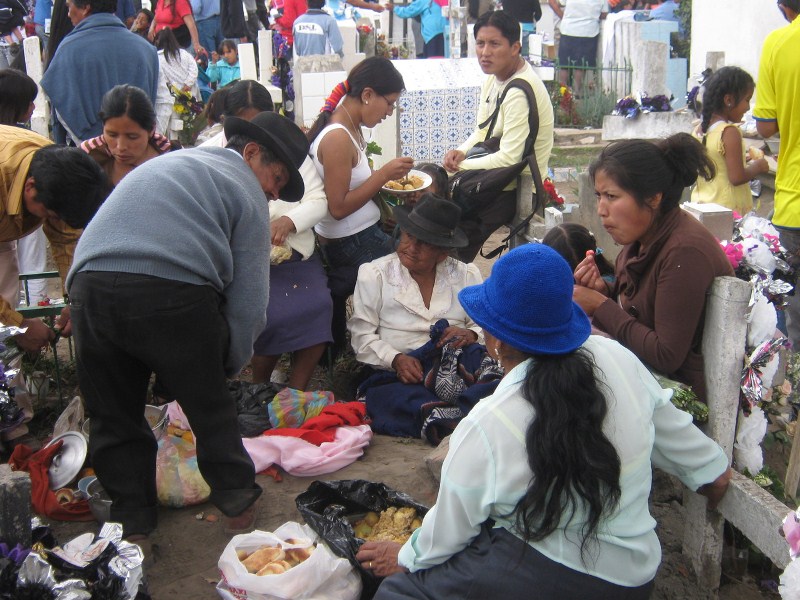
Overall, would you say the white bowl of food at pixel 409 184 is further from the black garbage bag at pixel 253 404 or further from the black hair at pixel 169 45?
the black hair at pixel 169 45

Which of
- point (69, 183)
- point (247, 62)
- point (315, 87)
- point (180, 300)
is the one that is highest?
point (247, 62)

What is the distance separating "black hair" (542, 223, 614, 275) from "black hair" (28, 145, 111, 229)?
6.62 ft

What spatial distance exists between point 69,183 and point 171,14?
28.1ft

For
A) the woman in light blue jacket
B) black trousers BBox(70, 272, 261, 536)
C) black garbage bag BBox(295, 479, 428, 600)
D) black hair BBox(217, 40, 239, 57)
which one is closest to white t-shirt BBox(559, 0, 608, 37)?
the woman in light blue jacket

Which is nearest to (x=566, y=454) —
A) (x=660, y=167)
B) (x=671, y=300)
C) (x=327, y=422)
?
(x=671, y=300)

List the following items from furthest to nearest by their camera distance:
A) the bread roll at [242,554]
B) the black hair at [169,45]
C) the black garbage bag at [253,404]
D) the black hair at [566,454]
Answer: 1. the black hair at [169,45]
2. the black garbage bag at [253,404]
3. the bread roll at [242,554]
4. the black hair at [566,454]

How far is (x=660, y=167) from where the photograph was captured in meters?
3.15

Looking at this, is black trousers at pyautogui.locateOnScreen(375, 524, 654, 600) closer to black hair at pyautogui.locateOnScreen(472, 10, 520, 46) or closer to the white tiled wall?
black hair at pyautogui.locateOnScreen(472, 10, 520, 46)

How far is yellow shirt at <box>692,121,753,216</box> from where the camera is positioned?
518cm

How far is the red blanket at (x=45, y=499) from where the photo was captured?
3.59 metres

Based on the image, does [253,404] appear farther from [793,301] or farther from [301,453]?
[793,301]

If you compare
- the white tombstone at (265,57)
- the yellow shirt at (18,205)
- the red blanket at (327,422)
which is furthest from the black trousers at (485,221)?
the white tombstone at (265,57)

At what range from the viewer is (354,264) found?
16.4 ft

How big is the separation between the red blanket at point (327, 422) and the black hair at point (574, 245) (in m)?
1.29
